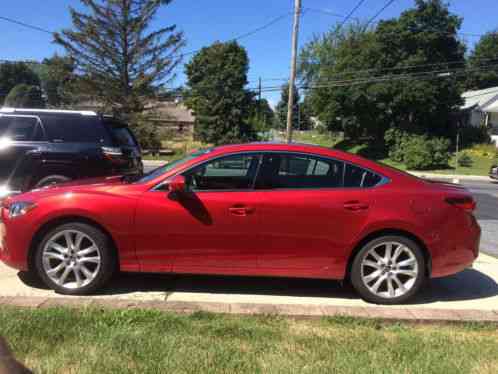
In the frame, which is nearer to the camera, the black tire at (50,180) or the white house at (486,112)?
the black tire at (50,180)

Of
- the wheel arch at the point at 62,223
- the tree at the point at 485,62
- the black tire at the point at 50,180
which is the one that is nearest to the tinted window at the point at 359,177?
the wheel arch at the point at 62,223

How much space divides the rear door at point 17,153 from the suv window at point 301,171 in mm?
4726

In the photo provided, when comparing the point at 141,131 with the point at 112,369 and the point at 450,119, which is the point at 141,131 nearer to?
the point at 450,119

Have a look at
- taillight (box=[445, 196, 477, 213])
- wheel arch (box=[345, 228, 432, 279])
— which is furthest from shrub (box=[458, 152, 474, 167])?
wheel arch (box=[345, 228, 432, 279])

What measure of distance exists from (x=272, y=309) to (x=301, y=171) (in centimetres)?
137

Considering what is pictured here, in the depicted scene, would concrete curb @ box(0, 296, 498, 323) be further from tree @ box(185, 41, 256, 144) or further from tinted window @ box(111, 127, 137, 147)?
tree @ box(185, 41, 256, 144)

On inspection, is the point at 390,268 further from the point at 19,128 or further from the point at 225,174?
the point at 19,128

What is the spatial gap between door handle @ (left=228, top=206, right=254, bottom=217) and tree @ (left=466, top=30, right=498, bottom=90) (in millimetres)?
65047

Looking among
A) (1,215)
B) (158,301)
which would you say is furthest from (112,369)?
(1,215)

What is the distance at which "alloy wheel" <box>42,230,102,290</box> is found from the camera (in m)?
4.33

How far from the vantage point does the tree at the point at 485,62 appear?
203 ft

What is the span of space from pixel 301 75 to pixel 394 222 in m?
66.5

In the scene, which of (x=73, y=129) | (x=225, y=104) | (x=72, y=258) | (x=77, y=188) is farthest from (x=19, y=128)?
(x=225, y=104)

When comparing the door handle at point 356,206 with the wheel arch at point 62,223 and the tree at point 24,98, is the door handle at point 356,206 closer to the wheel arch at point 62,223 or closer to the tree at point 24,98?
the wheel arch at point 62,223
